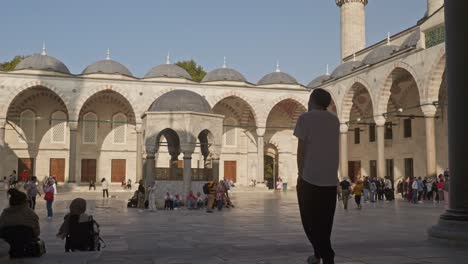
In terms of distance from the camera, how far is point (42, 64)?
27.7 m

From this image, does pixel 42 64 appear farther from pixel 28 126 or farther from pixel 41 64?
pixel 28 126

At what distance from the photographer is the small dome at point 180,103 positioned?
550 inches

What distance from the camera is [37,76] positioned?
2517 centimetres

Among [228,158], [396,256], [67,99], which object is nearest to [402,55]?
[228,158]

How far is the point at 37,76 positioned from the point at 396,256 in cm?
2442

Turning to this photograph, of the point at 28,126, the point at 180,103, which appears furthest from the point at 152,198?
the point at 28,126

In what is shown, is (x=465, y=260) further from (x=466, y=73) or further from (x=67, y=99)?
(x=67, y=99)

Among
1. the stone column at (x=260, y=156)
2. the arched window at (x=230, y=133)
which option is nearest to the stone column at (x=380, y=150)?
the stone column at (x=260, y=156)

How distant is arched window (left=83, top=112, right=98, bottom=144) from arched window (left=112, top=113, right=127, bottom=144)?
109 cm

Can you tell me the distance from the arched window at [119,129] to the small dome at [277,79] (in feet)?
29.9

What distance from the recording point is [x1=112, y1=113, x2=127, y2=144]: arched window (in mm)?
29531

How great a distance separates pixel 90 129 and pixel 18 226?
26.1 metres

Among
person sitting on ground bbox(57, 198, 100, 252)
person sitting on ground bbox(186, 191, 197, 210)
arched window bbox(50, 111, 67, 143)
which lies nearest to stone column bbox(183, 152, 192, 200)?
person sitting on ground bbox(186, 191, 197, 210)

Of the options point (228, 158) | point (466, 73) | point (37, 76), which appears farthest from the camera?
point (228, 158)
